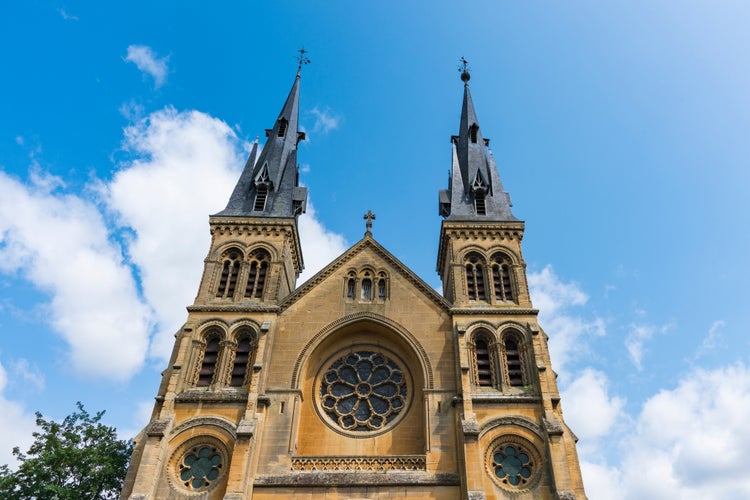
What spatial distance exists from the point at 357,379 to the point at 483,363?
15.6 feet

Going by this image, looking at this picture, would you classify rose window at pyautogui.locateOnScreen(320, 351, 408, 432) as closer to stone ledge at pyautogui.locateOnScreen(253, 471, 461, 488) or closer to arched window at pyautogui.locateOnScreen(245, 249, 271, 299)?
stone ledge at pyautogui.locateOnScreen(253, 471, 461, 488)

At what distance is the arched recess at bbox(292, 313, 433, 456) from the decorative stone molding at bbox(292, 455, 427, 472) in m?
0.76

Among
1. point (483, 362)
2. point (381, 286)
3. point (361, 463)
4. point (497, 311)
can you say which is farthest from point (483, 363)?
point (361, 463)

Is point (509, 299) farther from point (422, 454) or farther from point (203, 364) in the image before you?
point (203, 364)

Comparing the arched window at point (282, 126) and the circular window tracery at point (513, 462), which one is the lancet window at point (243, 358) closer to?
the circular window tracery at point (513, 462)

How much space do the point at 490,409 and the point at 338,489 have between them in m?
5.73

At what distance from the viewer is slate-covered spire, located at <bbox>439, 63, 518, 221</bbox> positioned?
84.2 feet

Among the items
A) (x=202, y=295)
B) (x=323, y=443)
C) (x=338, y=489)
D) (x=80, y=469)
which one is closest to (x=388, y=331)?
(x=323, y=443)

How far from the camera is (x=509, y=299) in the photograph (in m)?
22.4

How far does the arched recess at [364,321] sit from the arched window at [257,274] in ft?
11.1

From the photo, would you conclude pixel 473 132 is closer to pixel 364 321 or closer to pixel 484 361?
pixel 364 321

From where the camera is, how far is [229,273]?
22.8 metres

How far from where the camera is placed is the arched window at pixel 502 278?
2245 cm

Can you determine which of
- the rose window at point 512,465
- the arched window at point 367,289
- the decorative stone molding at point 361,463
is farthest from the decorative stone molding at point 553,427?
the arched window at point 367,289
